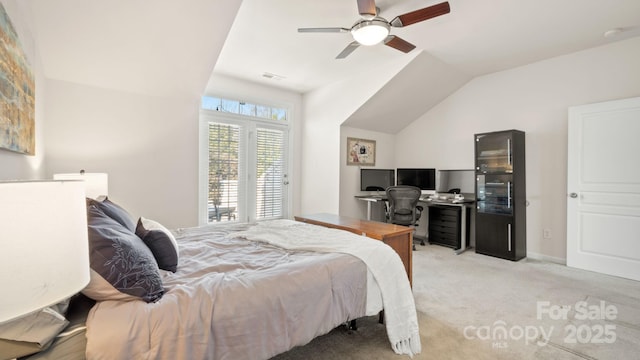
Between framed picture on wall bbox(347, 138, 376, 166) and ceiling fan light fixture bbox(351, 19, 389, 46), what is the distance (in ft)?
7.94

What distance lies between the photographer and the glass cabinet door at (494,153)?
396 centimetres

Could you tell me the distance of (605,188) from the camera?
134 inches

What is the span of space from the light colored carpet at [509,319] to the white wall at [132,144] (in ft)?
8.26

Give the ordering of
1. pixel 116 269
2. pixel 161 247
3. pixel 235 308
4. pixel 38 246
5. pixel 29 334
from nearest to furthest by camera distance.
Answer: pixel 38 246, pixel 29 334, pixel 116 269, pixel 235 308, pixel 161 247

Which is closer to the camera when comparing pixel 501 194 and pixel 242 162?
pixel 501 194

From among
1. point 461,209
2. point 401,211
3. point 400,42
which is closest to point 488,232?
point 461,209

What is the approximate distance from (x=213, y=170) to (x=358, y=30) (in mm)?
3100

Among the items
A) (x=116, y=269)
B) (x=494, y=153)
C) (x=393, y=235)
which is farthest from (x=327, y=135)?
(x=116, y=269)

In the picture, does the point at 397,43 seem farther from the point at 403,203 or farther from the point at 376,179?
the point at 376,179

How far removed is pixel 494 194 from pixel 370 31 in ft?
9.81

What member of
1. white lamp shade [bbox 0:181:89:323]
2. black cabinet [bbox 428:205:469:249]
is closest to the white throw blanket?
white lamp shade [bbox 0:181:89:323]

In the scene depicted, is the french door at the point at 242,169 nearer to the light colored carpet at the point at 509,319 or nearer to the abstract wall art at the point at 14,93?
the abstract wall art at the point at 14,93

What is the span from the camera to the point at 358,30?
2.65 meters

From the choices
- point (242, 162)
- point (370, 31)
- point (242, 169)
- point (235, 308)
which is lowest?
point (235, 308)
